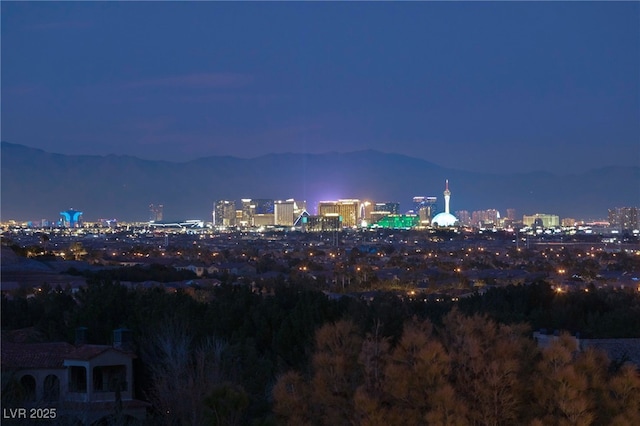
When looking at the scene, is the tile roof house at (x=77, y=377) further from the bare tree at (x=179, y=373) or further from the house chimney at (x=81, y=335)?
the house chimney at (x=81, y=335)

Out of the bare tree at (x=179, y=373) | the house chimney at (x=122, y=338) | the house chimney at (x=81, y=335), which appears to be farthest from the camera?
the house chimney at (x=81, y=335)

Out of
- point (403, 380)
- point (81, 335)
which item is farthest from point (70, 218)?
point (403, 380)

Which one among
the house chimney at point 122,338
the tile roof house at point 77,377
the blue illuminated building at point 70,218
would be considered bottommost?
the tile roof house at point 77,377

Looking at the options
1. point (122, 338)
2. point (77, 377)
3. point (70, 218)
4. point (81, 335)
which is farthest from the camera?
point (70, 218)

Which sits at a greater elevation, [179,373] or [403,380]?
[403,380]

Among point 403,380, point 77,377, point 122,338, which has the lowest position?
point 77,377

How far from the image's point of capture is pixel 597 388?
13.5 m

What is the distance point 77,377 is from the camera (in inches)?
766

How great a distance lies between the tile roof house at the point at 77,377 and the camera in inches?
714

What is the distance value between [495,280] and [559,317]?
1042 inches

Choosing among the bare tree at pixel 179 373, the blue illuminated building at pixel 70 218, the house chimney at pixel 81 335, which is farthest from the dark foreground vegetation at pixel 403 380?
the blue illuminated building at pixel 70 218

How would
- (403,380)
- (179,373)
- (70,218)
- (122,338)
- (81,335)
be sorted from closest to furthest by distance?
(403,380)
(179,373)
(122,338)
(81,335)
(70,218)

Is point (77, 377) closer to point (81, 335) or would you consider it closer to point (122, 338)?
point (122, 338)

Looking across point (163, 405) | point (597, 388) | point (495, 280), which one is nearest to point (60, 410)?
point (163, 405)
